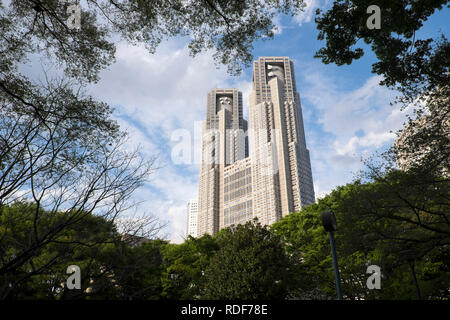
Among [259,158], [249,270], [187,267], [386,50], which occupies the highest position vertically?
[259,158]

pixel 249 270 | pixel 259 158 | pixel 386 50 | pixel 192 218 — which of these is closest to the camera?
pixel 386 50

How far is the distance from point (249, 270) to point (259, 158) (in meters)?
110

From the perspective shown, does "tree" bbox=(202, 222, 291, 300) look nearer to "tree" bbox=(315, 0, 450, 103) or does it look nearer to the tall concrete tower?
"tree" bbox=(315, 0, 450, 103)

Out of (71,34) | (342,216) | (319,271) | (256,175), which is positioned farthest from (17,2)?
(256,175)

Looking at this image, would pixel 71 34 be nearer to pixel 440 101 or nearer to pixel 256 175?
pixel 440 101

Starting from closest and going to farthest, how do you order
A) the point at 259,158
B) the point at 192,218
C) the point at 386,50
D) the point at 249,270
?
the point at 386,50
the point at 249,270
the point at 259,158
the point at 192,218

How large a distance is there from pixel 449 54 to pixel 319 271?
1442cm

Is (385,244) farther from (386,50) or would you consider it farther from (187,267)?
(187,267)

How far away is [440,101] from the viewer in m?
8.74

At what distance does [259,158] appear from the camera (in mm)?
125562

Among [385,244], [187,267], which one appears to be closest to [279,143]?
[187,267]

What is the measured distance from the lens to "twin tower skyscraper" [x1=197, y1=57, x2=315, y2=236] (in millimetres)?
115438

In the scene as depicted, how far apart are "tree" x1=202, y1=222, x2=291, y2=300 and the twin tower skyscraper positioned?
9169 centimetres

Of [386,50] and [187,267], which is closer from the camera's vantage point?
[386,50]
